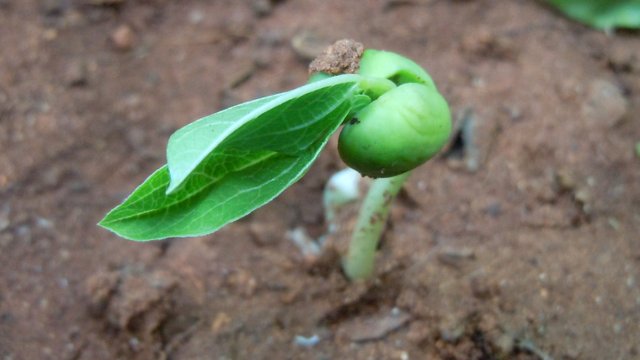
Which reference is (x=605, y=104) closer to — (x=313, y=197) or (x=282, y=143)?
(x=313, y=197)

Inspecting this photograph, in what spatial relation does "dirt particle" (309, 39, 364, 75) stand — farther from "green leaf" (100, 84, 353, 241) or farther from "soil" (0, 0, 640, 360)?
"soil" (0, 0, 640, 360)

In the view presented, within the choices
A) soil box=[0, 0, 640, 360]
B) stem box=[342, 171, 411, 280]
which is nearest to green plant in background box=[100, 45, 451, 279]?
stem box=[342, 171, 411, 280]

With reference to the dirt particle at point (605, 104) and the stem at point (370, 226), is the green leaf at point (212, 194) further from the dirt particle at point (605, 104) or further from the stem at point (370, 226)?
the dirt particle at point (605, 104)

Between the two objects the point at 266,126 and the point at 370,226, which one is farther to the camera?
the point at 370,226

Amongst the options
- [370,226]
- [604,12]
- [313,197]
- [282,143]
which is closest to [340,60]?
[282,143]

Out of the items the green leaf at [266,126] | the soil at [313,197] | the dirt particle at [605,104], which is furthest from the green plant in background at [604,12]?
the green leaf at [266,126]

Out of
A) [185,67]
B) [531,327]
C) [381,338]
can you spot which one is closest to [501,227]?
[531,327]
